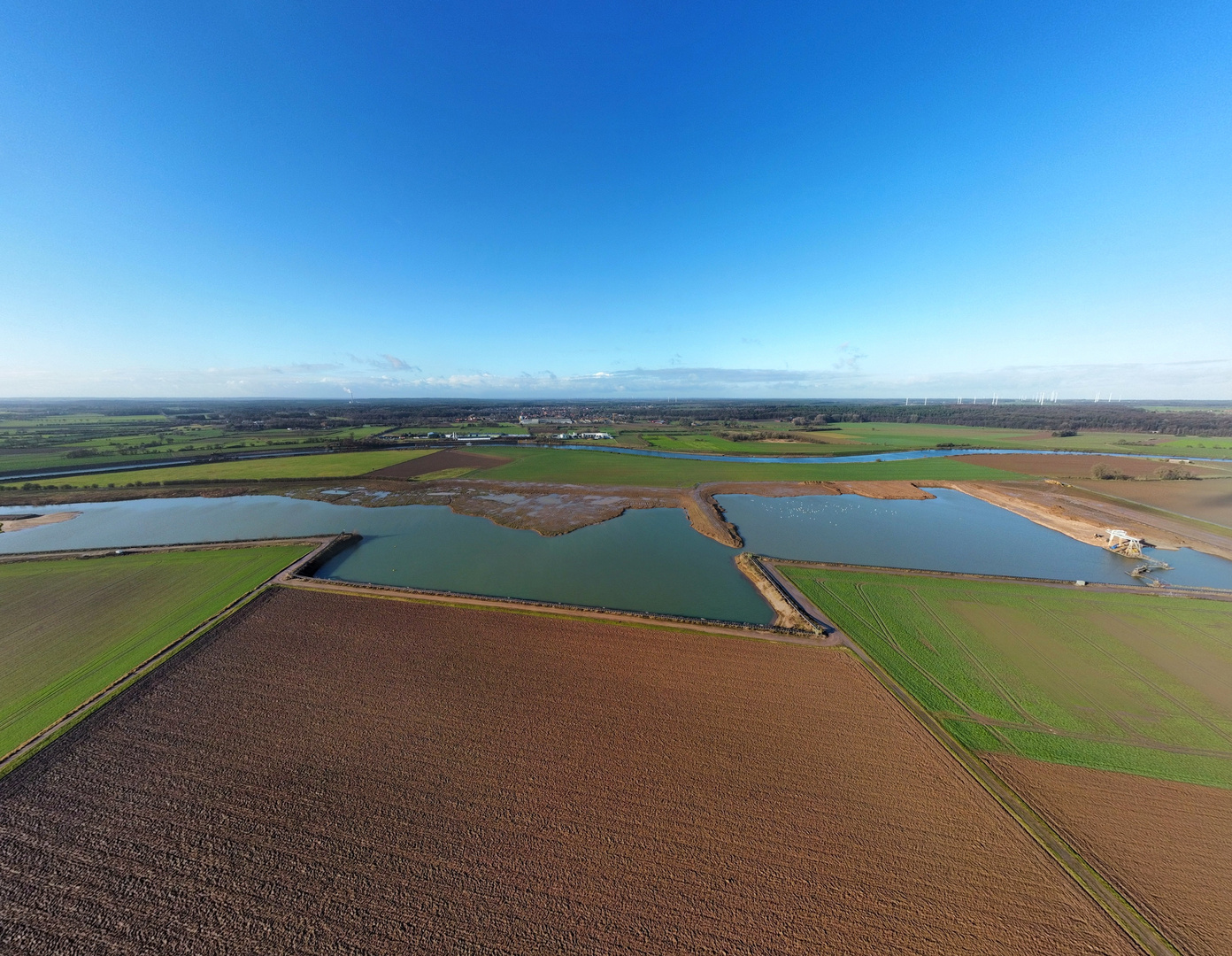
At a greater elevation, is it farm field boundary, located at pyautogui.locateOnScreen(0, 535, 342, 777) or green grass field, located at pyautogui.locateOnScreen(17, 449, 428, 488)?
green grass field, located at pyautogui.locateOnScreen(17, 449, 428, 488)

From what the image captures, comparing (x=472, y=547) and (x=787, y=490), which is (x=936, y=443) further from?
(x=472, y=547)

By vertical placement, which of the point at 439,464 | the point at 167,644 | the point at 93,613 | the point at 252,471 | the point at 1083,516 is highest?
the point at 439,464

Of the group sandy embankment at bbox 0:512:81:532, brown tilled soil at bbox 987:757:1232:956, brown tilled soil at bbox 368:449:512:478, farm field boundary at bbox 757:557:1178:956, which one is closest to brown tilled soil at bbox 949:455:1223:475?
brown tilled soil at bbox 987:757:1232:956

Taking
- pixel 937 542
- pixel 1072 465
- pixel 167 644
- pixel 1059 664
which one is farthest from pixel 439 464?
pixel 1072 465

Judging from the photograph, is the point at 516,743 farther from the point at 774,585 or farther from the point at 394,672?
the point at 774,585

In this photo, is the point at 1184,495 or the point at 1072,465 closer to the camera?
the point at 1184,495

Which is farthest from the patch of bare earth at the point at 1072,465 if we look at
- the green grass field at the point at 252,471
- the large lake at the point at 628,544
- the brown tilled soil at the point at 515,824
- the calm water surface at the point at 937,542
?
the green grass field at the point at 252,471

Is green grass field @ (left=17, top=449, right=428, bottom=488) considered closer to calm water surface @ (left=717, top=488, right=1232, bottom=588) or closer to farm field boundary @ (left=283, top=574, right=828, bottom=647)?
farm field boundary @ (left=283, top=574, right=828, bottom=647)

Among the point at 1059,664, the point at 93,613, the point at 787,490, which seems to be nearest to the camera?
the point at 1059,664

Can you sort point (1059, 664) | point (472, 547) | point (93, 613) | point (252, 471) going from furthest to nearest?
point (252, 471)
point (472, 547)
point (93, 613)
point (1059, 664)
